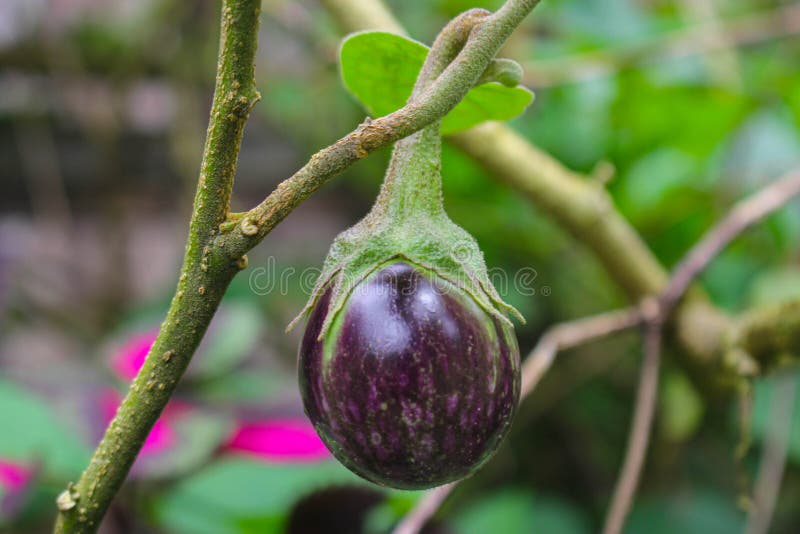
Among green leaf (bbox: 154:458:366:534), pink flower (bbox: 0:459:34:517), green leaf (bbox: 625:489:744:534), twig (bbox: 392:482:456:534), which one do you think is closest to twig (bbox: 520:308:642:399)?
twig (bbox: 392:482:456:534)

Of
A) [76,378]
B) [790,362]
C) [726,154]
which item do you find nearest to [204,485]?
[76,378]

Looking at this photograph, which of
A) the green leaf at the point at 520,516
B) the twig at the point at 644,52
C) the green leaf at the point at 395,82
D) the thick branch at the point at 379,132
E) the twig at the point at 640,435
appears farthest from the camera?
the twig at the point at 644,52

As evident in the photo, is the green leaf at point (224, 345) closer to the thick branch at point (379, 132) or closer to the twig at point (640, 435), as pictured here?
the twig at point (640, 435)

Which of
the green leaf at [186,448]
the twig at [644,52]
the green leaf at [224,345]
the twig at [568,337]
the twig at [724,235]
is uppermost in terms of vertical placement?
the twig at [644,52]

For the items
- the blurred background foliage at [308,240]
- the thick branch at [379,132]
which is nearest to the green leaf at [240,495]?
the blurred background foliage at [308,240]

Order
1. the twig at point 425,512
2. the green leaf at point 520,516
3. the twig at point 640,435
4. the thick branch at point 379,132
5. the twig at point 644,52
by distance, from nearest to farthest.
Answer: the thick branch at point 379,132 → the twig at point 425,512 → the twig at point 640,435 → the green leaf at point 520,516 → the twig at point 644,52

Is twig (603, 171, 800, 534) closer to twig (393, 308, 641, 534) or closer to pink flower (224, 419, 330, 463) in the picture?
twig (393, 308, 641, 534)

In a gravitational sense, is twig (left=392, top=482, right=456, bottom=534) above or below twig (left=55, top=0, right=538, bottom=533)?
below

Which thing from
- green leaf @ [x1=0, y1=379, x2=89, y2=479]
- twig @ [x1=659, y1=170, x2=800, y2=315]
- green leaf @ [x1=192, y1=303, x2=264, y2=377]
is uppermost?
green leaf @ [x1=192, y1=303, x2=264, y2=377]
